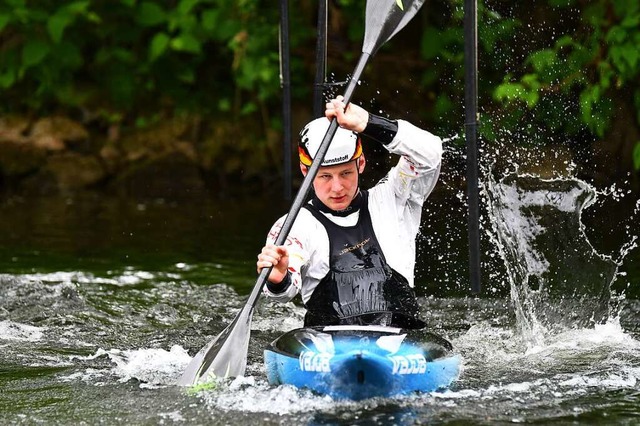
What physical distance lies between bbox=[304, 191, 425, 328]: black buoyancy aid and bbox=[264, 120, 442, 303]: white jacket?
0.10ft

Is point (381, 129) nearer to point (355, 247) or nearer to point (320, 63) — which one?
point (355, 247)

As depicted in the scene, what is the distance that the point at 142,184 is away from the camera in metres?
12.0

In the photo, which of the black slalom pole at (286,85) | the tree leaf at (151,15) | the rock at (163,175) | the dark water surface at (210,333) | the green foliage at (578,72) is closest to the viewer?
the dark water surface at (210,333)

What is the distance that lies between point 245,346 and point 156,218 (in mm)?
5532

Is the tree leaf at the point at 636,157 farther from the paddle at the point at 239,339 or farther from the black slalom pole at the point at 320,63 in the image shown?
the paddle at the point at 239,339

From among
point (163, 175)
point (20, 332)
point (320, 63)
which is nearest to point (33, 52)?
point (163, 175)

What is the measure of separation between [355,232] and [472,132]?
0.70 m

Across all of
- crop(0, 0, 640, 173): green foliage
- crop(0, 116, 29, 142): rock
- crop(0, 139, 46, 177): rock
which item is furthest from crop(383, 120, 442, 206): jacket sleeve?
crop(0, 116, 29, 142): rock

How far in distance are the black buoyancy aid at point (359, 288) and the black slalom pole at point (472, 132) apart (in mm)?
360

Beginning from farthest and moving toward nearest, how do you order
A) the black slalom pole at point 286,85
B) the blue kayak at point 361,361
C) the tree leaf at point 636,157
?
the tree leaf at point 636,157, the black slalom pole at point 286,85, the blue kayak at point 361,361

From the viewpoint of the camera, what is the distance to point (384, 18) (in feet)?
17.4

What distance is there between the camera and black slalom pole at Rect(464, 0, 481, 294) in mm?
5059

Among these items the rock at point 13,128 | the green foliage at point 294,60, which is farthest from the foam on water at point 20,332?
the rock at point 13,128

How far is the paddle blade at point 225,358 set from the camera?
4660mm
